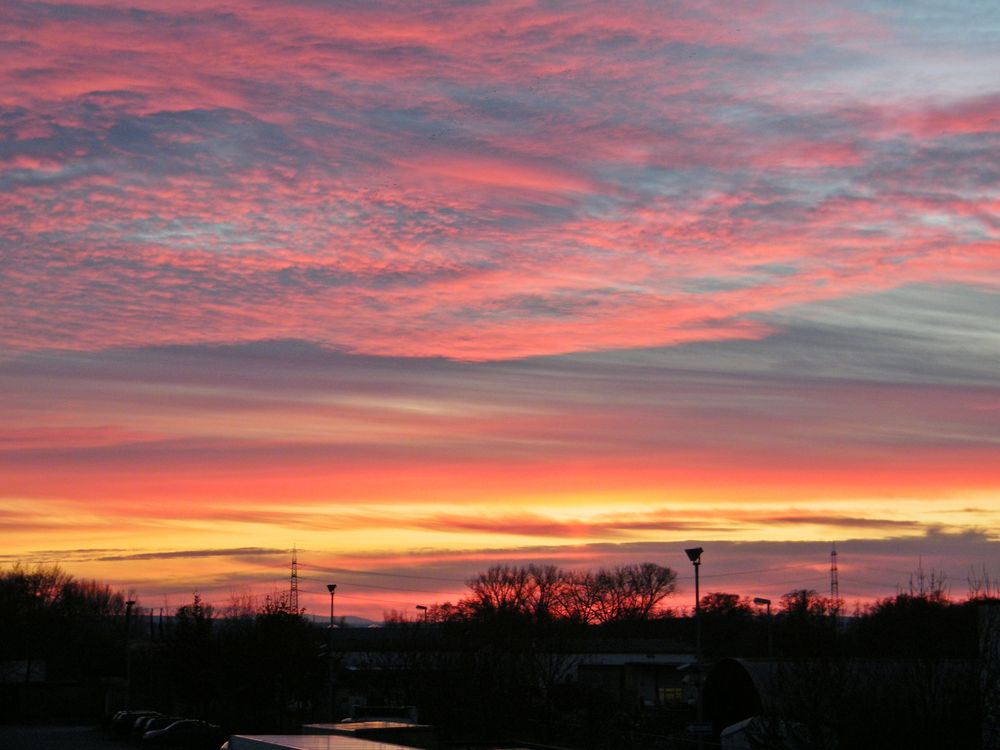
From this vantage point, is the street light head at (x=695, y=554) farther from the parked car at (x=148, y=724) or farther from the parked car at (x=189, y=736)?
the parked car at (x=148, y=724)

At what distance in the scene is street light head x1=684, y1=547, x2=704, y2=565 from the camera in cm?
3984

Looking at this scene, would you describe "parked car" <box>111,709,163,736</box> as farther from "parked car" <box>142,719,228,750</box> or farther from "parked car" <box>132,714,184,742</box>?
"parked car" <box>142,719,228,750</box>

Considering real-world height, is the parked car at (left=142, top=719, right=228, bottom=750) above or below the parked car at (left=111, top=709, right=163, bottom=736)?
above

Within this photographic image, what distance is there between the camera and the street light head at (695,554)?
39.8 meters

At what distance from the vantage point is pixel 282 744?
26.9 meters

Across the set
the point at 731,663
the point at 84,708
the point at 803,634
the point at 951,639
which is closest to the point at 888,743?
the point at 803,634

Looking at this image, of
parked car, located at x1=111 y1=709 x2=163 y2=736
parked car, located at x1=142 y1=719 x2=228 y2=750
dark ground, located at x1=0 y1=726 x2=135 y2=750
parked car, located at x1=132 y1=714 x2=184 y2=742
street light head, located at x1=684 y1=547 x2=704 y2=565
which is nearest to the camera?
street light head, located at x1=684 y1=547 x2=704 y2=565

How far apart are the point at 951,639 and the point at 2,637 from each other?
8702cm

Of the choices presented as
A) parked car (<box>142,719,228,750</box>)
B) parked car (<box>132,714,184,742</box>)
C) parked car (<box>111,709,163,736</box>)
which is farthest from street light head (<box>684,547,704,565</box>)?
parked car (<box>111,709,163,736</box>)

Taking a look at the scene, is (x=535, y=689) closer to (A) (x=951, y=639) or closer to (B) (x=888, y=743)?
(A) (x=951, y=639)

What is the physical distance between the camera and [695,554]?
3994cm

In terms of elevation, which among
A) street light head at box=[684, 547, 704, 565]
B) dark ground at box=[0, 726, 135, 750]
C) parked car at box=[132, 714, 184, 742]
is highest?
street light head at box=[684, 547, 704, 565]

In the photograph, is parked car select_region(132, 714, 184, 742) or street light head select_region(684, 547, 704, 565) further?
parked car select_region(132, 714, 184, 742)

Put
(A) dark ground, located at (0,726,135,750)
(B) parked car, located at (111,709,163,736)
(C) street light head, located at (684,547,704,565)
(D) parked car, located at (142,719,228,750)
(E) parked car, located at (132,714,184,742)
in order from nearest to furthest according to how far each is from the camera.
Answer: (C) street light head, located at (684,547,704,565), (D) parked car, located at (142,719,228,750), (A) dark ground, located at (0,726,135,750), (E) parked car, located at (132,714,184,742), (B) parked car, located at (111,709,163,736)
